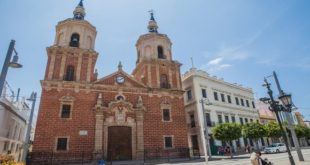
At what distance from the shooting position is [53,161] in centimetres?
1730

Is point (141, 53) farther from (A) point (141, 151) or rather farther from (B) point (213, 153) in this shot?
(B) point (213, 153)

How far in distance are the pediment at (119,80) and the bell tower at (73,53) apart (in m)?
1.38

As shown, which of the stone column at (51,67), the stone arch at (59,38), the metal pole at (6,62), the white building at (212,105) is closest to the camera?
the metal pole at (6,62)

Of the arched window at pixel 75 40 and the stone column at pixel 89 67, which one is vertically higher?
the arched window at pixel 75 40

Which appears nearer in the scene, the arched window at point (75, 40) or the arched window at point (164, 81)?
the arched window at point (75, 40)

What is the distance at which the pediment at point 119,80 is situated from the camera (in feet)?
73.2

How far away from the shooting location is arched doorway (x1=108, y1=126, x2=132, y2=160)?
19797 mm

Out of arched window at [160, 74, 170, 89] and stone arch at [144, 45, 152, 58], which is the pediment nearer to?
arched window at [160, 74, 170, 89]

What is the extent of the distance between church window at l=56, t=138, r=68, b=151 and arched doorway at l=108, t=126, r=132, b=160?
3900 mm

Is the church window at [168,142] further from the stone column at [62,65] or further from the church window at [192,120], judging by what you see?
the stone column at [62,65]

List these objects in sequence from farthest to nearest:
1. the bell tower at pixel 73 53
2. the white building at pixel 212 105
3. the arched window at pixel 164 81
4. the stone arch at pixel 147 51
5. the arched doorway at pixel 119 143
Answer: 1. the white building at pixel 212 105
2. the stone arch at pixel 147 51
3. the arched window at pixel 164 81
4. the bell tower at pixel 73 53
5. the arched doorway at pixel 119 143

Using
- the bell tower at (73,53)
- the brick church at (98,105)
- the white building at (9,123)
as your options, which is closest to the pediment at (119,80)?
the brick church at (98,105)

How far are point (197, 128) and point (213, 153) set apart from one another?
3.88 m

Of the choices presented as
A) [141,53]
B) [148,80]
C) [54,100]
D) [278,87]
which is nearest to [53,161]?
[54,100]
